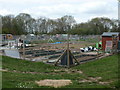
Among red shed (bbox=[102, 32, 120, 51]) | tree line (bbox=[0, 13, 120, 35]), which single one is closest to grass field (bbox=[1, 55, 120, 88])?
red shed (bbox=[102, 32, 120, 51])

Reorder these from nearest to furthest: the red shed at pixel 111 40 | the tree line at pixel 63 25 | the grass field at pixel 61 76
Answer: the grass field at pixel 61 76 < the red shed at pixel 111 40 < the tree line at pixel 63 25

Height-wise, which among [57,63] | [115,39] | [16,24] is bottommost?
[57,63]

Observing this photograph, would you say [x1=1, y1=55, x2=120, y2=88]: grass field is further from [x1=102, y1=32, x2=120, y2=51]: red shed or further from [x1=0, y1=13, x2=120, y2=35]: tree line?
[x1=0, y1=13, x2=120, y2=35]: tree line

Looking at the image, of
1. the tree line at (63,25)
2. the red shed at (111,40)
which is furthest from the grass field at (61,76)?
the tree line at (63,25)

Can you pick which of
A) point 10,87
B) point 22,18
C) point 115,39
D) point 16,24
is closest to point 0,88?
point 10,87

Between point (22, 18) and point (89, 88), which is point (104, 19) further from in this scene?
point (89, 88)

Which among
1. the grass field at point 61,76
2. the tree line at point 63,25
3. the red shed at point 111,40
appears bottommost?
the grass field at point 61,76

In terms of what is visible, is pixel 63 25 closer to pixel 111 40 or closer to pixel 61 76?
pixel 111 40

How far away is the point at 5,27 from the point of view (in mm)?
64062

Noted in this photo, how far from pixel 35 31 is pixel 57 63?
65.3 meters

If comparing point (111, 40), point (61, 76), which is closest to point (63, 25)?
point (111, 40)

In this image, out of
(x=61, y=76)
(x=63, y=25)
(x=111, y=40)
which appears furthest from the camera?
(x=63, y=25)

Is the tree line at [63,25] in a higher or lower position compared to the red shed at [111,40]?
higher

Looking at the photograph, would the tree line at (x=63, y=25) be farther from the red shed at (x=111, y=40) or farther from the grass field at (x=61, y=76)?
the grass field at (x=61, y=76)
